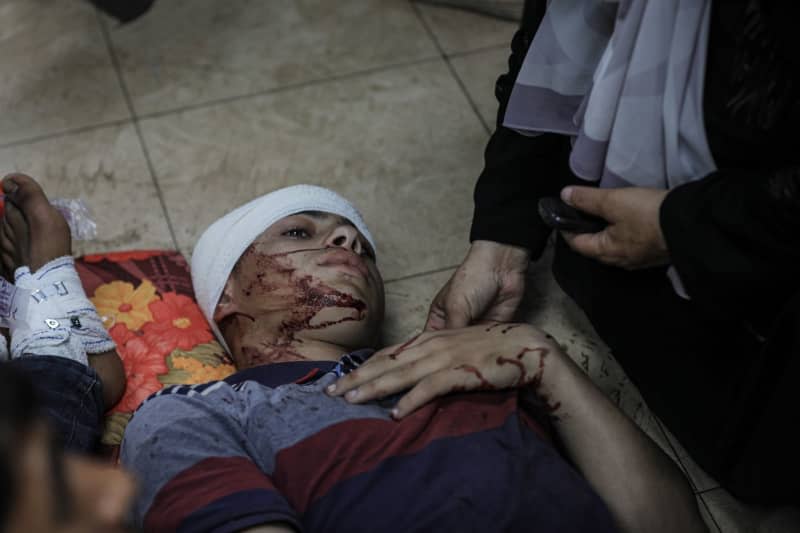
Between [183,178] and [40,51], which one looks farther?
[40,51]

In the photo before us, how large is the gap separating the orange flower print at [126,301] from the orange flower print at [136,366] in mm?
23

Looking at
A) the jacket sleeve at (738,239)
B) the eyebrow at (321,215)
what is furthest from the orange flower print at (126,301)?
the jacket sleeve at (738,239)

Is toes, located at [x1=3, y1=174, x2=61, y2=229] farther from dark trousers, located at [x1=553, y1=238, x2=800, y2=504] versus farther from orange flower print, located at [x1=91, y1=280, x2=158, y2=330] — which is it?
dark trousers, located at [x1=553, y1=238, x2=800, y2=504]

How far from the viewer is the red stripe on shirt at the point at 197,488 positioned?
104 centimetres

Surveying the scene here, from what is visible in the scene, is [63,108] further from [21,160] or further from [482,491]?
[482,491]

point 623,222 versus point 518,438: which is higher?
point 623,222

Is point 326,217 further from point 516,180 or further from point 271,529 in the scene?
point 271,529

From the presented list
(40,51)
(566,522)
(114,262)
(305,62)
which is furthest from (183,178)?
(566,522)

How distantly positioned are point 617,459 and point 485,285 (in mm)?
380

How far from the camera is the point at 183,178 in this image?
1.98 metres

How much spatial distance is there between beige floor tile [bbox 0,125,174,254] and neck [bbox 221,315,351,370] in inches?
18.7

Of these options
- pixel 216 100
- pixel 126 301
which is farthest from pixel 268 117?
pixel 126 301

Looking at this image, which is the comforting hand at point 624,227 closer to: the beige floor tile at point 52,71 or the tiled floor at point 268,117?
the tiled floor at point 268,117

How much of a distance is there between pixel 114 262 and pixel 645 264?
1.03m
